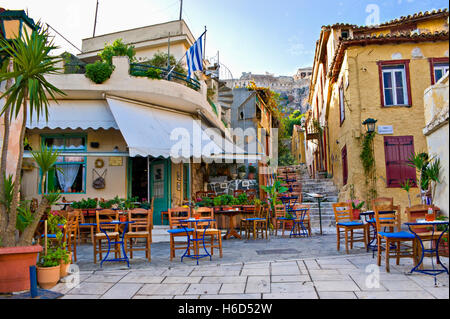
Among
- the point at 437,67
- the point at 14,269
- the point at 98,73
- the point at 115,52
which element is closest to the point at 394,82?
the point at 437,67

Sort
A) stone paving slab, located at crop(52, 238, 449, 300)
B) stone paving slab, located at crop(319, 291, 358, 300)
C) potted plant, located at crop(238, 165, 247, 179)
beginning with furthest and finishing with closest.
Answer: potted plant, located at crop(238, 165, 247, 179) → stone paving slab, located at crop(52, 238, 449, 300) → stone paving slab, located at crop(319, 291, 358, 300)

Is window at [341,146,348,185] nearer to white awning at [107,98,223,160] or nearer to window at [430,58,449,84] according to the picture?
window at [430,58,449,84]

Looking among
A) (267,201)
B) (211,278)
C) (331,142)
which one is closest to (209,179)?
(267,201)

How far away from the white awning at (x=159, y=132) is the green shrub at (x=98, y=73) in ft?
2.33

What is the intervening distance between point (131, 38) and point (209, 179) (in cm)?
705

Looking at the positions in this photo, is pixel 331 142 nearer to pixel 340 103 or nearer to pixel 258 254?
pixel 340 103

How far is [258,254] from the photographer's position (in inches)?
285

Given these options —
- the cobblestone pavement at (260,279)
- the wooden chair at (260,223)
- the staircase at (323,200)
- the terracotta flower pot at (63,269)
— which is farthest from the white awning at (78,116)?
the staircase at (323,200)

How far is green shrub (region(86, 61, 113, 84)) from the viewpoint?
1191cm

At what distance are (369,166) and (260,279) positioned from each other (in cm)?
848

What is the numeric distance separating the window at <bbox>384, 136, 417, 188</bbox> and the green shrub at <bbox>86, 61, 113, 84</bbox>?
31.1 feet

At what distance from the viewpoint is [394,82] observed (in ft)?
41.6

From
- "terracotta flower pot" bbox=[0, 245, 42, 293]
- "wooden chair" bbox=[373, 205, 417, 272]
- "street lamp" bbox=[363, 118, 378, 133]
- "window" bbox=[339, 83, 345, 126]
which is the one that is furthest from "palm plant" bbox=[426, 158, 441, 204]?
"window" bbox=[339, 83, 345, 126]

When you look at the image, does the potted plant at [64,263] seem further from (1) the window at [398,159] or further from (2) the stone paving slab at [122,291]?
(1) the window at [398,159]
